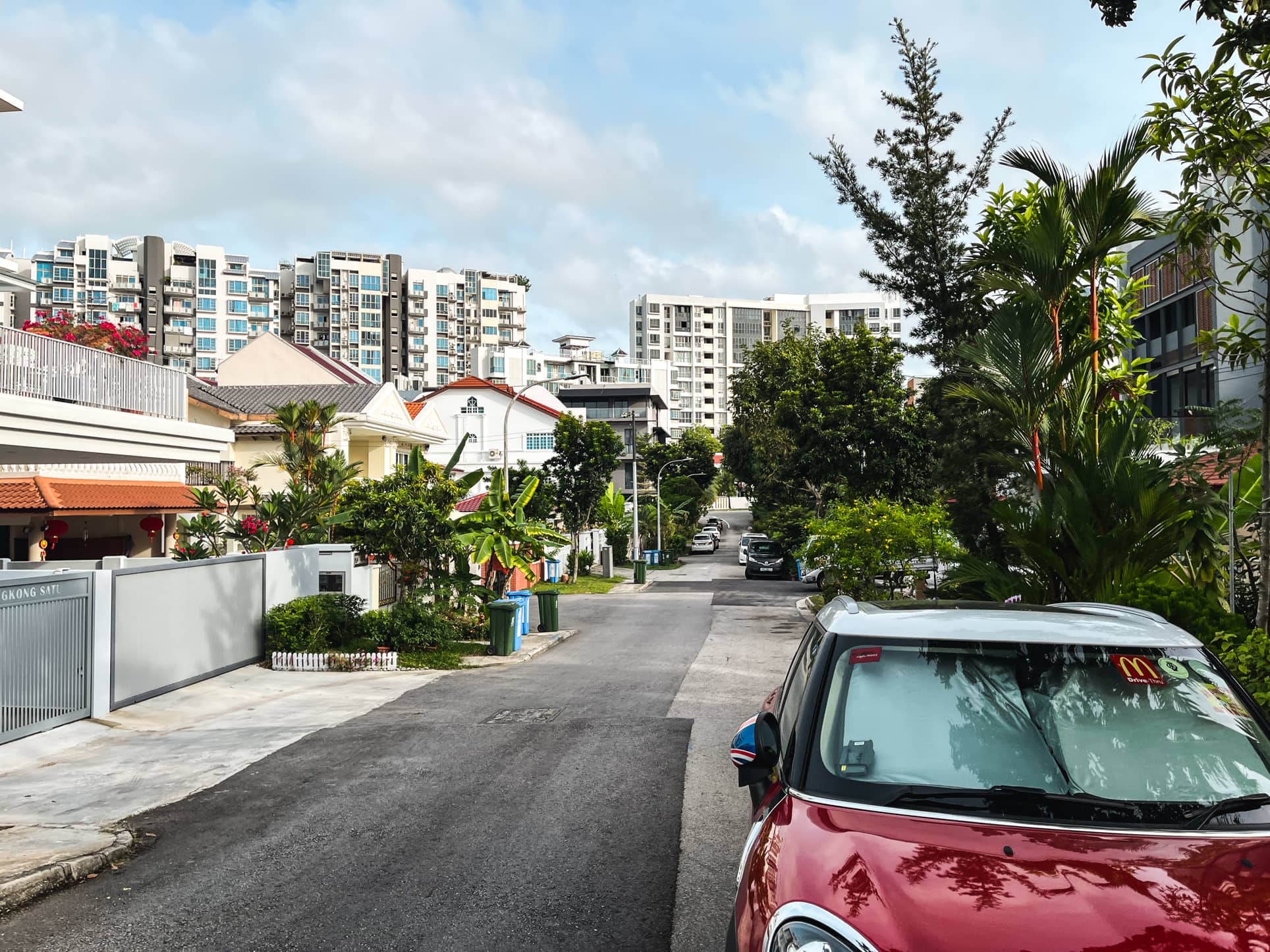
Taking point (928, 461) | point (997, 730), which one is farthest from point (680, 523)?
point (997, 730)

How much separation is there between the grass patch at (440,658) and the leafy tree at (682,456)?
2247 inches

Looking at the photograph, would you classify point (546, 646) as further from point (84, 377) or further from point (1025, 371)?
point (1025, 371)

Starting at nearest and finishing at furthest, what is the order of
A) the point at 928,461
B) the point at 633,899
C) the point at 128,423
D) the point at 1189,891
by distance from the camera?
the point at 1189,891
the point at 633,899
the point at 128,423
the point at 928,461

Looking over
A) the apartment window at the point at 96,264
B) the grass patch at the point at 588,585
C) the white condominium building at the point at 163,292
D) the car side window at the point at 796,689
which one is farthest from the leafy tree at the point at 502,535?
the apartment window at the point at 96,264

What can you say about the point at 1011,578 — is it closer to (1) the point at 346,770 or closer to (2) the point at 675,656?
(1) the point at 346,770

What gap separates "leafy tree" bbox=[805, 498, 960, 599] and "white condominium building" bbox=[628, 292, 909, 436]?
12892 centimetres

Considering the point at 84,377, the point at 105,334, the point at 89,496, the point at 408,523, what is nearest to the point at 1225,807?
the point at 408,523

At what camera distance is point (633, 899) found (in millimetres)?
5871

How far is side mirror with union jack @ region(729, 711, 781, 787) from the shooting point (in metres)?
4.21

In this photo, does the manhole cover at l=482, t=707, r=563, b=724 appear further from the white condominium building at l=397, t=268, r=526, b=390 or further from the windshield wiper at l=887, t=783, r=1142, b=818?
the white condominium building at l=397, t=268, r=526, b=390

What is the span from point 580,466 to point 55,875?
121 feet

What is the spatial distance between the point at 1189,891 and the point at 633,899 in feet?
12.0

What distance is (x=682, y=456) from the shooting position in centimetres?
8225

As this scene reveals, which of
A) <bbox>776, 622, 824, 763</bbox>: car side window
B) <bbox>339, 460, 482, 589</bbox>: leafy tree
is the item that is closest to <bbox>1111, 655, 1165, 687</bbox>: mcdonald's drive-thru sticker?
<bbox>776, 622, 824, 763</bbox>: car side window
